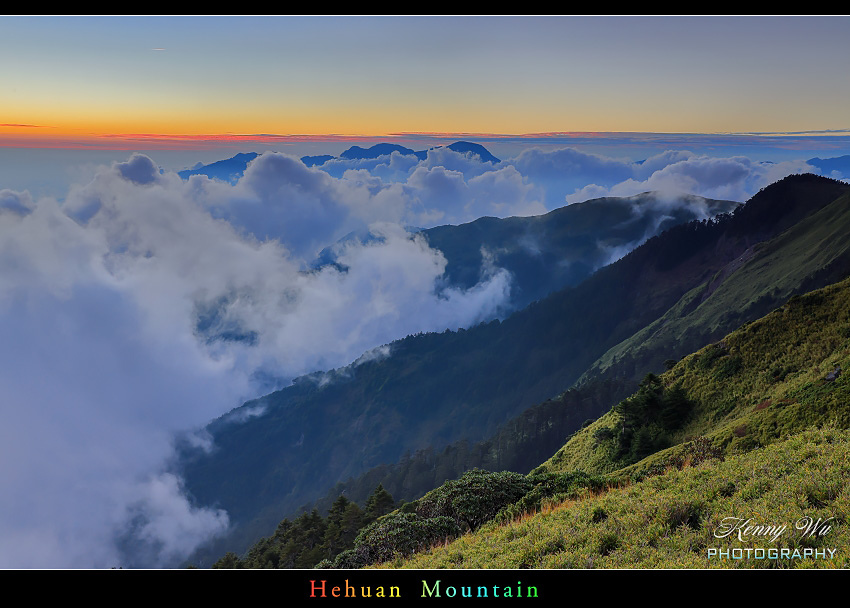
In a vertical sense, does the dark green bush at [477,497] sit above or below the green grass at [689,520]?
below

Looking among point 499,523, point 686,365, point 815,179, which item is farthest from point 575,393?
point 815,179

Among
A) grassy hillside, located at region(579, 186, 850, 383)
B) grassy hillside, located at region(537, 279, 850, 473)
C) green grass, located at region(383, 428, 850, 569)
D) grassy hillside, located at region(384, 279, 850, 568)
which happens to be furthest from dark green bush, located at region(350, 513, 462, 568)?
grassy hillside, located at region(579, 186, 850, 383)

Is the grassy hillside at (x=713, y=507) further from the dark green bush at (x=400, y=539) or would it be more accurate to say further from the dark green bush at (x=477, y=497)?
the dark green bush at (x=477, y=497)

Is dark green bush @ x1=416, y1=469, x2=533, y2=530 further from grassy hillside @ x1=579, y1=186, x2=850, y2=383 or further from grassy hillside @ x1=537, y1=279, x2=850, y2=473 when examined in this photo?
grassy hillside @ x1=579, y1=186, x2=850, y2=383

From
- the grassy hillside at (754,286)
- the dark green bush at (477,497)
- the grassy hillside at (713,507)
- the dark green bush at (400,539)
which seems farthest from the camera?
the grassy hillside at (754,286)

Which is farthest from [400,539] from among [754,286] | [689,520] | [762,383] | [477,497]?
[754,286]

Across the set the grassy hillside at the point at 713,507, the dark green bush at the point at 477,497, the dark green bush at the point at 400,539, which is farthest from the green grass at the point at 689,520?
the dark green bush at the point at 477,497

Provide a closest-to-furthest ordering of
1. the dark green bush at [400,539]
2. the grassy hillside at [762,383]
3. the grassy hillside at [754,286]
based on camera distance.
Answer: the dark green bush at [400,539] < the grassy hillside at [762,383] < the grassy hillside at [754,286]

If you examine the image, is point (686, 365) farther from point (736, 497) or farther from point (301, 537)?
point (301, 537)

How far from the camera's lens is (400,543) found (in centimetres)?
1474

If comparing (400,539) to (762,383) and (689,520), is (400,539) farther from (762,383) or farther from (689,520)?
(762,383)

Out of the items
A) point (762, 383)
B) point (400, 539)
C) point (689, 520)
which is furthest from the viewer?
point (762, 383)

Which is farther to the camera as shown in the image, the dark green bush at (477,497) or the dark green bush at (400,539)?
the dark green bush at (477,497)
